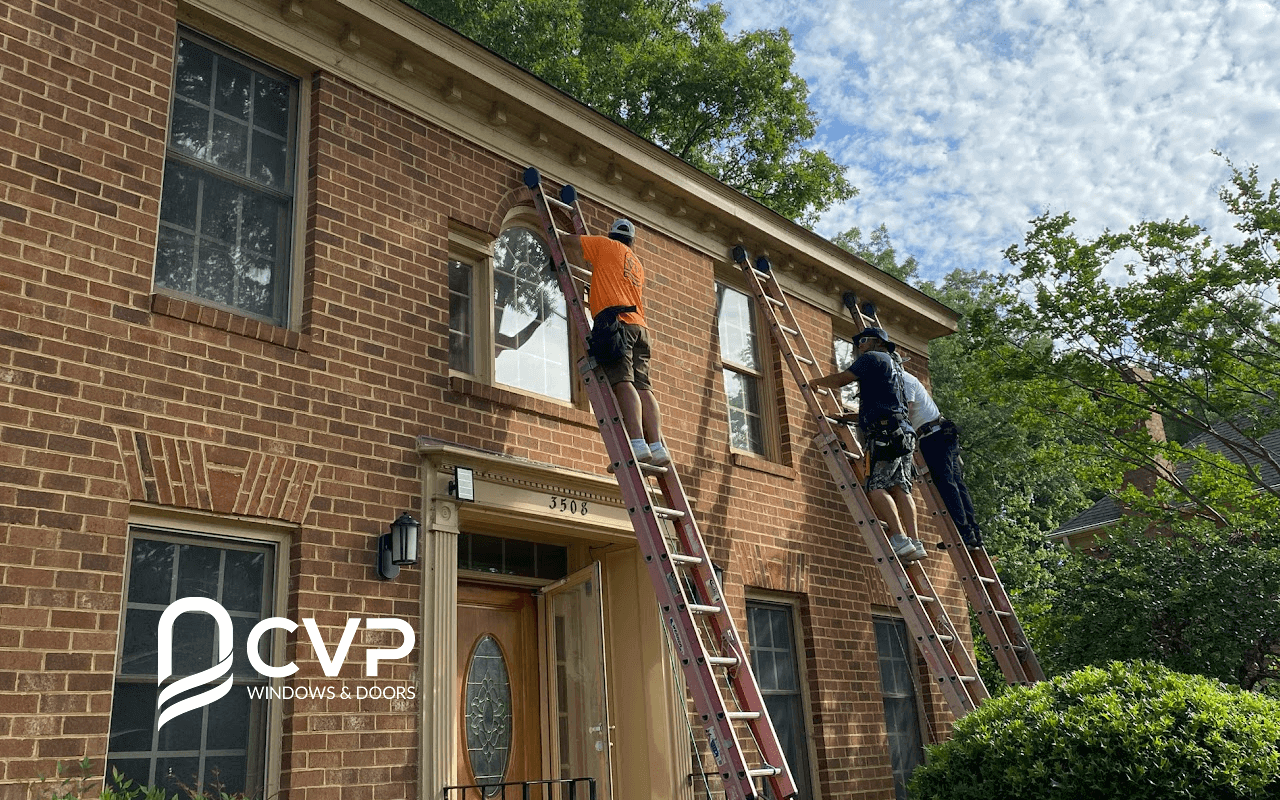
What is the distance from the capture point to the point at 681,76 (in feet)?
64.0

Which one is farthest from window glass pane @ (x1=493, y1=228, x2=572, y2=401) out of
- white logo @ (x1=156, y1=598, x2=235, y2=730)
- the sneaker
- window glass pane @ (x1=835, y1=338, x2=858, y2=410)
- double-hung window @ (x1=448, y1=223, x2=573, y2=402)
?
window glass pane @ (x1=835, y1=338, x2=858, y2=410)

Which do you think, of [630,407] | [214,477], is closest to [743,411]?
[630,407]

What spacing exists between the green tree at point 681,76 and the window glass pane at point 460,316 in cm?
1195

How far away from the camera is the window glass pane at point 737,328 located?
10.1 meters

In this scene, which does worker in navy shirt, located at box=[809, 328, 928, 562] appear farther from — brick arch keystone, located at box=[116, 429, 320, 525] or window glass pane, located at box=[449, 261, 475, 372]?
brick arch keystone, located at box=[116, 429, 320, 525]

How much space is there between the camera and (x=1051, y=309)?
44.4ft

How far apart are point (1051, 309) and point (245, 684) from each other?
11.4m

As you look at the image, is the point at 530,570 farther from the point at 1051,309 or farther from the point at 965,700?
the point at 1051,309

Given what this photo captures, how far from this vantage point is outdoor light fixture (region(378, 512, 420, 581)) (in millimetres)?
6094

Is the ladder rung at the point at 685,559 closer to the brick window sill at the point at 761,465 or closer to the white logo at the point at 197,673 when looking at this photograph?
the white logo at the point at 197,673

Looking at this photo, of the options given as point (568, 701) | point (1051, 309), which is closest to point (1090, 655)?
point (1051, 309)

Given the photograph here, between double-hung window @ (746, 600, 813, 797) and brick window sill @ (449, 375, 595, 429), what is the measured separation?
8.02 ft

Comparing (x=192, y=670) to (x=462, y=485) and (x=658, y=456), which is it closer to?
(x=462, y=485)

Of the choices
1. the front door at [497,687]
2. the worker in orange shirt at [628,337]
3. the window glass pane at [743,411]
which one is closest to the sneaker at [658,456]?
the worker in orange shirt at [628,337]
